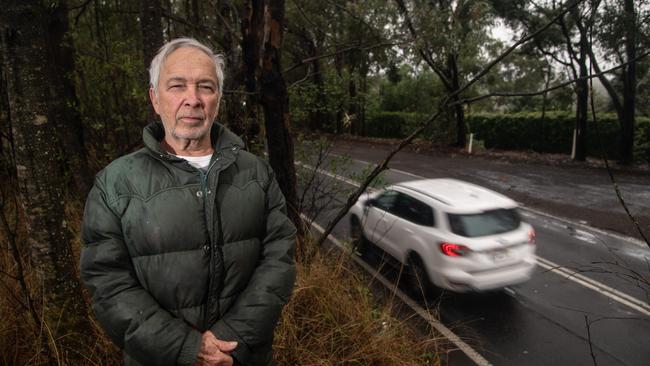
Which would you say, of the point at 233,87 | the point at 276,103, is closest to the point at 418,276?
the point at 276,103

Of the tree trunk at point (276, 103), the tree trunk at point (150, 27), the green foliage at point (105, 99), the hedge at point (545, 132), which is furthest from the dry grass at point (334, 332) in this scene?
the hedge at point (545, 132)

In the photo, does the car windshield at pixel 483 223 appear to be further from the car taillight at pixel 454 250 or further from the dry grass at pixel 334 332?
the dry grass at pixel 334 332

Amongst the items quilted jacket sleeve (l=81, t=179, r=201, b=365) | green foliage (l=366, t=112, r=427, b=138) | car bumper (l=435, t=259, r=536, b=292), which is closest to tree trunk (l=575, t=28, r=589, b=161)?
green foliage (l=366, t=112, r=427, b=138)

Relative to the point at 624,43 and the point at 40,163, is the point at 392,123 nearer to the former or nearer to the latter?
the point at 624,43

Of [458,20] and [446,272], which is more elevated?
[458,20]

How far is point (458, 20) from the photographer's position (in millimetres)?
16531

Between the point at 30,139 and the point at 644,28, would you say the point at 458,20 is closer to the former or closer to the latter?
the point at 644,28

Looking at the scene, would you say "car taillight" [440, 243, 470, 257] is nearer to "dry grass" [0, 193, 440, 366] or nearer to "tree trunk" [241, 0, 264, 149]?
"dry grass" [0, 193, 440, 366]

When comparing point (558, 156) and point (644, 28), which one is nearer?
point (644, 28)

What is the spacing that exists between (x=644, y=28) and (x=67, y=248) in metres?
16.2

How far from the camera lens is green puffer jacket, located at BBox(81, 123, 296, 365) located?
5.72 feet

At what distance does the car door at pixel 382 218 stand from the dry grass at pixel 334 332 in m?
2.74

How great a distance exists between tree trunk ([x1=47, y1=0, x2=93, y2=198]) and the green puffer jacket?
140cm

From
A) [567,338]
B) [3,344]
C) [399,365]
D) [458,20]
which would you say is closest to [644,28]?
[458,20]
